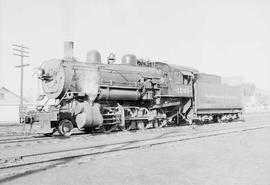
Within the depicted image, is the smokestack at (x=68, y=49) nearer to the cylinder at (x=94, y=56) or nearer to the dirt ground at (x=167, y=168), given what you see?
the cylinder at (x=94, y=56)

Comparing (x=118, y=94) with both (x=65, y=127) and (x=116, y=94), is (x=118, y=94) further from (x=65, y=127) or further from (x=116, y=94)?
(x=65, y=127)

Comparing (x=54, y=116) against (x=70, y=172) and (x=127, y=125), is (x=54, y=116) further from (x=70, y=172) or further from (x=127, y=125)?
(x=70, y=172)

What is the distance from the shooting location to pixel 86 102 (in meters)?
12.6

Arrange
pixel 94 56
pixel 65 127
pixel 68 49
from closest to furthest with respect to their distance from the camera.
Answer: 1. pixel 65 127
2. pixel 68 49
3. pixel 94 56

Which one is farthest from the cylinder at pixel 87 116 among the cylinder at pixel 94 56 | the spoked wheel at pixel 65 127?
the cylinder at pixel 94 56

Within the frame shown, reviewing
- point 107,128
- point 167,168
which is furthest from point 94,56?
point 167,168

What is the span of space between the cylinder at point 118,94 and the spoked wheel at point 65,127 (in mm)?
1687

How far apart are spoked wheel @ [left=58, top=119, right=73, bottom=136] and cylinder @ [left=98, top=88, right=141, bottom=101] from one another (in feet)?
5.54

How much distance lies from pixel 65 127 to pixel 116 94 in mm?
2706

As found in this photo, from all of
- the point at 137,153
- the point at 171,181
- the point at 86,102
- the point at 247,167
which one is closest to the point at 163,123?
the point at 86,102

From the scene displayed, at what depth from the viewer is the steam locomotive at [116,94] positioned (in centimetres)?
1236

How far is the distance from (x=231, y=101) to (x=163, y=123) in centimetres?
788

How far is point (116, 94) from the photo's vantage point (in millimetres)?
13602

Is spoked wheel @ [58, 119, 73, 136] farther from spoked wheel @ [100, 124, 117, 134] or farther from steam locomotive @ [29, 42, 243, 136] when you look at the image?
spoked wheel @ [100, 124, 117, 134]
